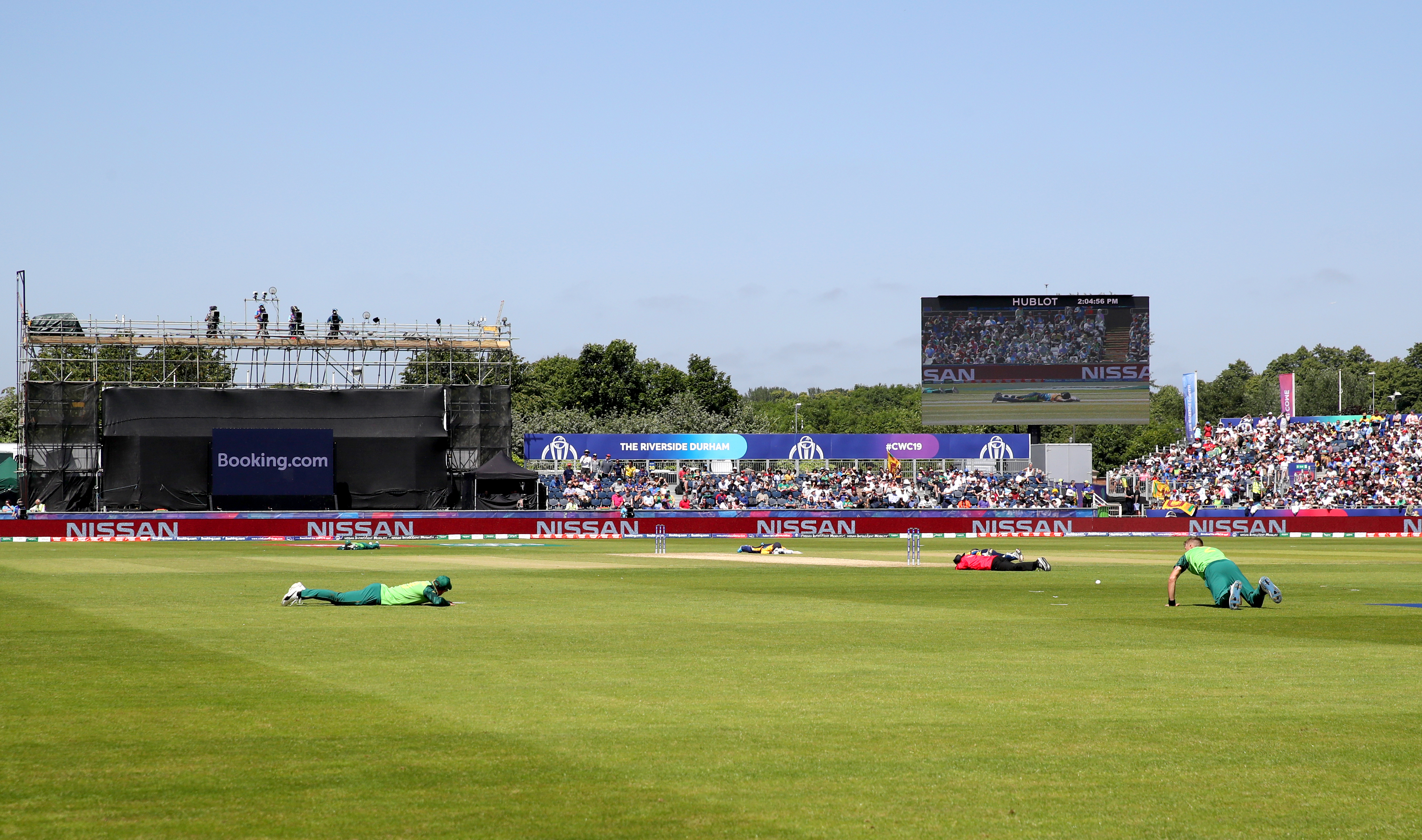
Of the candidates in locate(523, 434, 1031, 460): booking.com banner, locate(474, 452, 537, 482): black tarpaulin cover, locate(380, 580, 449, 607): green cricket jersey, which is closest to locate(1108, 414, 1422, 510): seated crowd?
locate(523, 434, 1031, 460): booking.com banner

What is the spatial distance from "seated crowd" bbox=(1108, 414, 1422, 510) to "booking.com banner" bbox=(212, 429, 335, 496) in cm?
4664

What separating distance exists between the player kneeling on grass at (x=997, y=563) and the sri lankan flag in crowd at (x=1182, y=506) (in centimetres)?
3391

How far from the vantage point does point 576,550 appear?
1870 inches

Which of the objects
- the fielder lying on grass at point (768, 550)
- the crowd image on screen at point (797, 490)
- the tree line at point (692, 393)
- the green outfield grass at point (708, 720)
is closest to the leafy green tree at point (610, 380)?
the tree line at point (692, 393)

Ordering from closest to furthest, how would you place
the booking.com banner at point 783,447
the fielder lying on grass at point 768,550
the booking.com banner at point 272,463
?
1. the fielder lying on grass at point 768,550
2. the booking.com banner at point 272,463
3. the booking.com banner at point 783,447

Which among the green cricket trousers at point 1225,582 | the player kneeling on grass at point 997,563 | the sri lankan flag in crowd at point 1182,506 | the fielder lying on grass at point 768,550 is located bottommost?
the fielder lying on grass at point 768,550

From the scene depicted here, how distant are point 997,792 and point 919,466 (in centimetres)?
7720

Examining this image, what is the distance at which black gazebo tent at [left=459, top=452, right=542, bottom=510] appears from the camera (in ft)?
215

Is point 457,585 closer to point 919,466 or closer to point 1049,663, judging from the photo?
point 1049,663

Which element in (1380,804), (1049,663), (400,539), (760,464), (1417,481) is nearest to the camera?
(1380,804)

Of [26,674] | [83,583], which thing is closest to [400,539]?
[83,583]

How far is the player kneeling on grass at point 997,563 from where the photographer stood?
33969mm

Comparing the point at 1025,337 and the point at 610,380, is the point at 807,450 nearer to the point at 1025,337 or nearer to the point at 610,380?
the point at 1025,337

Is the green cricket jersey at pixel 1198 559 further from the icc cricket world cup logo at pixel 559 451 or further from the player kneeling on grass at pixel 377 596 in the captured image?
the icc cricket world cup logo at pixel 559 451
